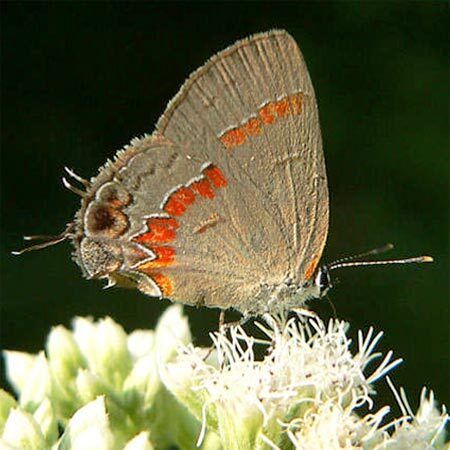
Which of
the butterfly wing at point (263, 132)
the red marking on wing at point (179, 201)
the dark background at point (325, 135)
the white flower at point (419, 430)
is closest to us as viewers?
the white flower at point (419, 430)

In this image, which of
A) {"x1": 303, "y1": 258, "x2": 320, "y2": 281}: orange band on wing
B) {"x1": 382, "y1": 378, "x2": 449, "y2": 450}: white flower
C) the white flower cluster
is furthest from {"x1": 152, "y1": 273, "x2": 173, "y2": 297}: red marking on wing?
{"x1": 382, "y1": 378, "x2": 449, "y2": 450}: white flower

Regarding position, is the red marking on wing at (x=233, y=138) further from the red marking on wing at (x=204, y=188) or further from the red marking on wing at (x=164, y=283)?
the red marking on wing at (x=164, y=283)

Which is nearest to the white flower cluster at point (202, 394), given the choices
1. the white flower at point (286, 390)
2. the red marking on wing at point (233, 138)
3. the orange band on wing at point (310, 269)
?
the white flower at point (286, 390)

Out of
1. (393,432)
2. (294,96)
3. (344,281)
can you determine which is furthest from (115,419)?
(344,281)

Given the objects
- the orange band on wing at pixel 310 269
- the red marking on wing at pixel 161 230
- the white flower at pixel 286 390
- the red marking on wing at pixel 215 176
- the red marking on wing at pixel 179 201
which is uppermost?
the red marking on wing at pixel 215 176

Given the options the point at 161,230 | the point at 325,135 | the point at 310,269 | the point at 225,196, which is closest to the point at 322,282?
the point at 310,269

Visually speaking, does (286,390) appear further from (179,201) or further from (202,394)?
(179,201)
